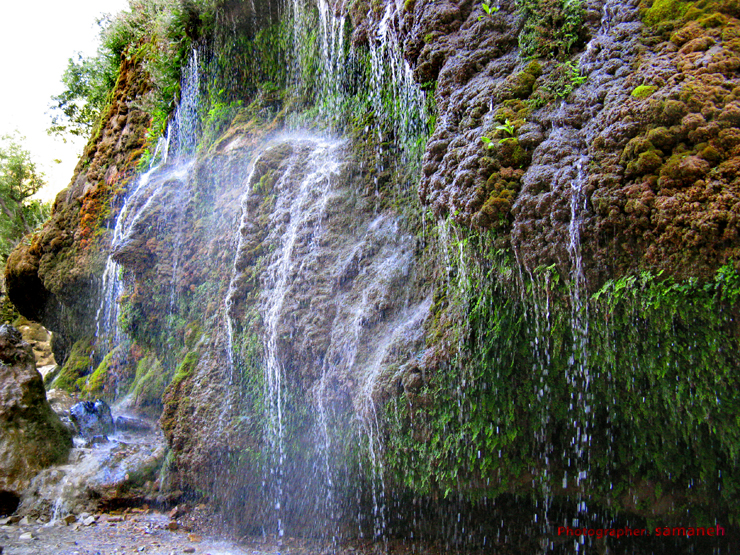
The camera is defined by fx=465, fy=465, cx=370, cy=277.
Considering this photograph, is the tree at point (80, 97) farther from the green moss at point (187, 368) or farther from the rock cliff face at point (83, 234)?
the green moss at point (187, 368)

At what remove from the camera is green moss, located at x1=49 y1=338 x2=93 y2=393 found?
12414mm

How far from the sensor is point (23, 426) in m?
7.15

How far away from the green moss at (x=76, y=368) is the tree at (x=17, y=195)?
11596 mm

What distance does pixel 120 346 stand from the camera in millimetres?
11688

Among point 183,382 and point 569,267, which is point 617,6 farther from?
point 183,382

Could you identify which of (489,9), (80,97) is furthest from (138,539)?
(80,97)

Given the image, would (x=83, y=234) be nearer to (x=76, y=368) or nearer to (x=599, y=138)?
(x=76, y=368)

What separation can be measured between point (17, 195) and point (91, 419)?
19.2 m

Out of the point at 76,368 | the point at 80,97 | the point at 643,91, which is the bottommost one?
the point at 76,368

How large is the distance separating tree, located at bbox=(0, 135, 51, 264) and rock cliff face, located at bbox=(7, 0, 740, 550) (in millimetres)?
18930

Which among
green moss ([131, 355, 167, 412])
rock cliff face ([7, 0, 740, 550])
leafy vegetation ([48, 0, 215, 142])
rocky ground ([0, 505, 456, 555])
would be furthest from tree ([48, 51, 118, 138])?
rocky ground ([0, 505, 456, 555])

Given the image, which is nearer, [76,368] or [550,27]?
[550,27]

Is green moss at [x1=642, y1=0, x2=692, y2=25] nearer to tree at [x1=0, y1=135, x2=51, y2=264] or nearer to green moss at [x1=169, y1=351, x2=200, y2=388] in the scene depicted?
green moss at [x1=169, y1=351, x2=200, y2=388]

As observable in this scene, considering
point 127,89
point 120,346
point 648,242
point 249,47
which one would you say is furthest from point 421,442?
point 127,89
